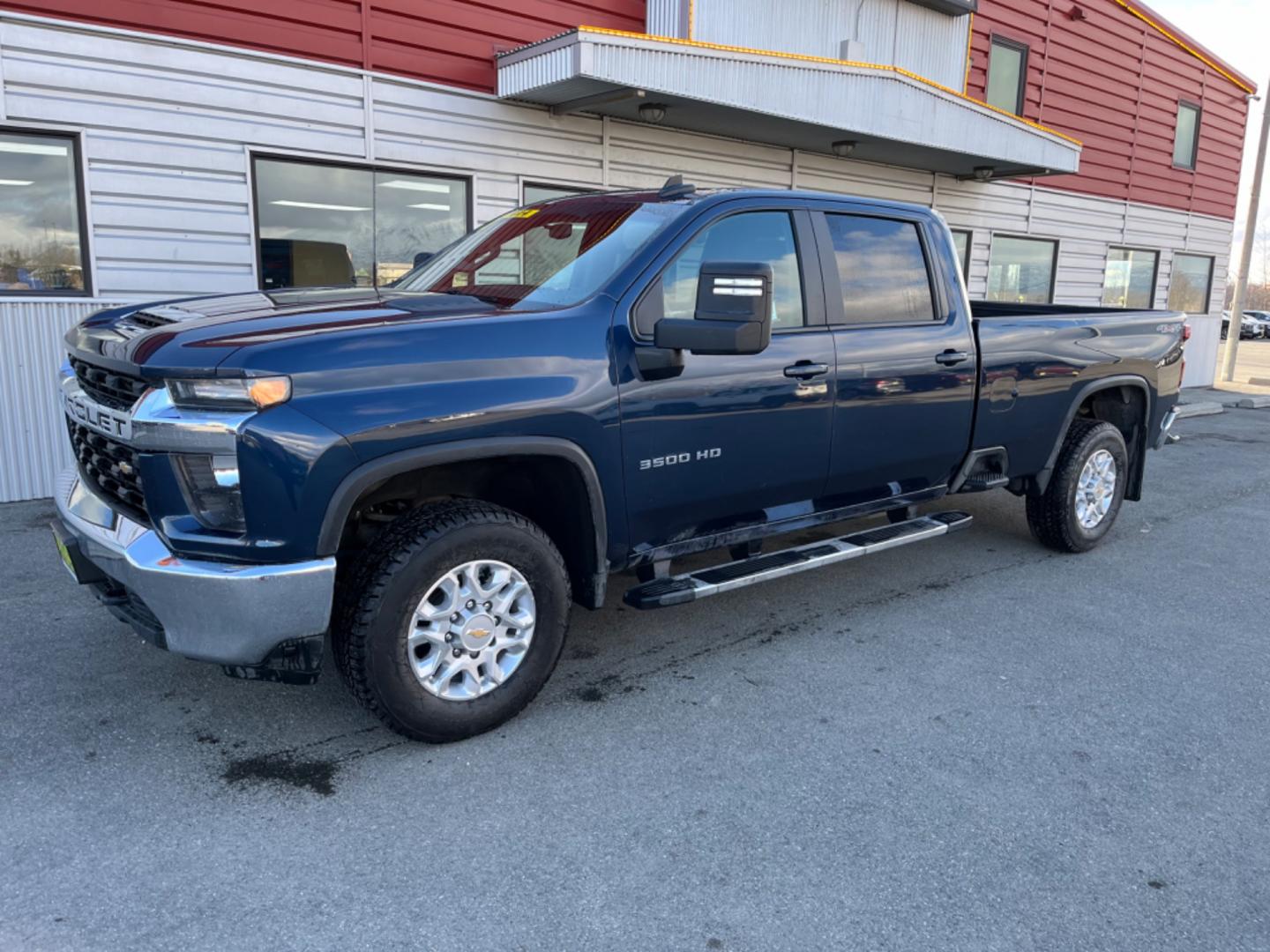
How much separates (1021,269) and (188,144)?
11937 mm

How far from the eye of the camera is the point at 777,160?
418 inches

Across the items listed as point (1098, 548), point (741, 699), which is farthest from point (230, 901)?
point (1098, 548)

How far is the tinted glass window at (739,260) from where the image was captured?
3.69 meters

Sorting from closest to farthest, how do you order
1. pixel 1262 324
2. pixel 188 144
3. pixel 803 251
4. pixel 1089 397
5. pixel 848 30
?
pixel 803 251 < pixel 1089 397 < pixel 188 144 < pixel 848 30 < pixel 1262 324

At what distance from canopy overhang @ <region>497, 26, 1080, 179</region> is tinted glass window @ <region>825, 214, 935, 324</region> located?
3.66 meters

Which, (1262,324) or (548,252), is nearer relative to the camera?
(548,252)

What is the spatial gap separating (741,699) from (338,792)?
5.22 feet

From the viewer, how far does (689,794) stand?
3.11 meters

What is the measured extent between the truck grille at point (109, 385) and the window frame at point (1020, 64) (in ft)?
41.7

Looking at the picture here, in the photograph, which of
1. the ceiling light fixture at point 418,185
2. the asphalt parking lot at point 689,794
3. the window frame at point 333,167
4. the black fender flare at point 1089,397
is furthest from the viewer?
the ceiling light fixture at point 418,185

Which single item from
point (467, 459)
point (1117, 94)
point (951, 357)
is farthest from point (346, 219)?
point (1117, 94)

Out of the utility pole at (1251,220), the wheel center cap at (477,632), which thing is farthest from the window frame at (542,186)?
the utility pole at (1251,220)

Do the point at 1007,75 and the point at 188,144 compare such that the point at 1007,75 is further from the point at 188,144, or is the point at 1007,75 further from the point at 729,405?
the point at 729,405

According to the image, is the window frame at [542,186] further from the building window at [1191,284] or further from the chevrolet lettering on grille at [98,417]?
the building window at [1191,284]
